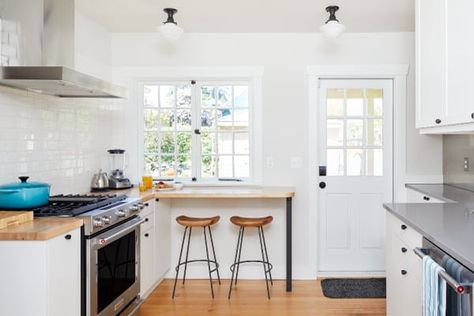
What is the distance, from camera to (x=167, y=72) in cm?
378

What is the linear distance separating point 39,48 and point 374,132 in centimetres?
306

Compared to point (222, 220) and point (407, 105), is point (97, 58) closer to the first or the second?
point (222, 220)

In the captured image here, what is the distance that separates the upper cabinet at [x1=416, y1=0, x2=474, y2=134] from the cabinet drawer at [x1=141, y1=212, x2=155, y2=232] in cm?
230

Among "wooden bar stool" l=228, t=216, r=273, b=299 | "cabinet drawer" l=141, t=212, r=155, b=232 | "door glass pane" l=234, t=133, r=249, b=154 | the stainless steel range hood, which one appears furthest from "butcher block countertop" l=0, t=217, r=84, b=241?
"door glass pane" l=234, t=133, r=249, b=154

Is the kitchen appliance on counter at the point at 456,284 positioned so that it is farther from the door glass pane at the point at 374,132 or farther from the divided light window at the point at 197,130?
the divided light window at the point at 197,130

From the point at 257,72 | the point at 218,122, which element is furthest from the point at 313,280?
the point at 257,72

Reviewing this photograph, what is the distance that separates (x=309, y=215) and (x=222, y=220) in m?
0.89

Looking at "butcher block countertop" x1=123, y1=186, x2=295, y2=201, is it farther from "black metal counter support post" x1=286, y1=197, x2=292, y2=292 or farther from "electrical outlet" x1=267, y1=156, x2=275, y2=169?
"electrical outlet" x1=267, y1=156, x2=275, y2=169

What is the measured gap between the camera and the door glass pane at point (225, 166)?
12.6ft

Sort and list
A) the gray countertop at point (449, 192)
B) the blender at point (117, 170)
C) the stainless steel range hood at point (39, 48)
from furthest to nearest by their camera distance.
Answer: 1. the blender at point (117, 170)
2. the gray countertop at point (449, 192)
3. the stainless steel range hood at point (39, 48)

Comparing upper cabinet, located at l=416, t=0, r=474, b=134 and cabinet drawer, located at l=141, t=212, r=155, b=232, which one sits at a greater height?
upper cabinet, located at l=416, t=0, r=474, b=134

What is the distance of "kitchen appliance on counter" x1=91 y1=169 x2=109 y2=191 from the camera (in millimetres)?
3365

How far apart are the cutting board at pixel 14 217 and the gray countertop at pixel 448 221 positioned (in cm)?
206

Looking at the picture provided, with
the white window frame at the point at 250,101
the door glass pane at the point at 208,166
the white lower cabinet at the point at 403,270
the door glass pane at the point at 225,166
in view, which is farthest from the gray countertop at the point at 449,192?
the door glass pane at the point at 208,166
